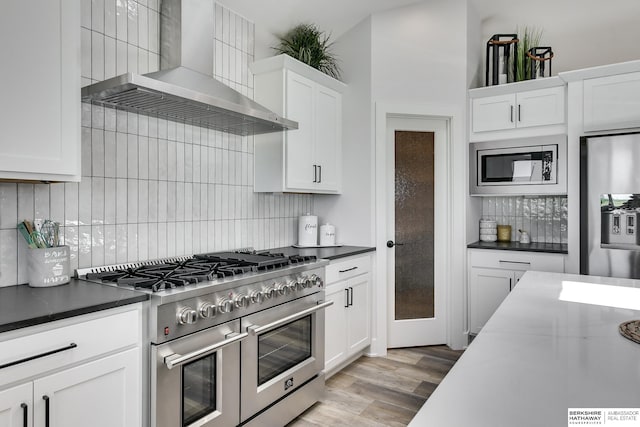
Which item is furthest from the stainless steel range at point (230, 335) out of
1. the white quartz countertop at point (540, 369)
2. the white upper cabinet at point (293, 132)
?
the white quartz countertop at point (540, 369)

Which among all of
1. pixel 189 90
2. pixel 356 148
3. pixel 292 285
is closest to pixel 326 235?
pixel 356 148

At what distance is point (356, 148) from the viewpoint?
11.8ft

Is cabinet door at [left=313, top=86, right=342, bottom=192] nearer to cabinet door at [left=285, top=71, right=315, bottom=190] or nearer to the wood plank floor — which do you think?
cabinet door at [left=285, top=71, right=315, bottom=190]

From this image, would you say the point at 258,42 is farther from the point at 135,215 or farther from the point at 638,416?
the point at 638,416

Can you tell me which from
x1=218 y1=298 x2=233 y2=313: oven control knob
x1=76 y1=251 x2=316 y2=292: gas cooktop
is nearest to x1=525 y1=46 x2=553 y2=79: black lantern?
x1=76 y1=251 x2=316 y2=292: gas cooktop

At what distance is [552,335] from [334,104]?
106 inches

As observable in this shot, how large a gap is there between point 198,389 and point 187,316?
376 millimetres

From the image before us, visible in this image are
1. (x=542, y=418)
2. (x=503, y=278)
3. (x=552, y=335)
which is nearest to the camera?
(x=542, y=418)

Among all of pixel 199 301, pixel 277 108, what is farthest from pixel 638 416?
pixel 277 108

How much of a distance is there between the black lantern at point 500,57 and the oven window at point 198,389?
338 centimetres

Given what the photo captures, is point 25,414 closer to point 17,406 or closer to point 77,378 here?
point 17,406

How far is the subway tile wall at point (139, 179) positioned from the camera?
200 cm

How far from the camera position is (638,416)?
31.0 inches

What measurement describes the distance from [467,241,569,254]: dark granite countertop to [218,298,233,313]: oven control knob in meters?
2.45
